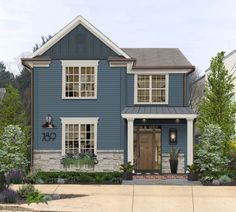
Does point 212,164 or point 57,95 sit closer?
point 212,164

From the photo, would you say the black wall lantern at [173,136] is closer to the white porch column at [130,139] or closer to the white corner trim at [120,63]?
the white porch column at [130,139]

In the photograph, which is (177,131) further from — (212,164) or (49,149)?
(49,149)

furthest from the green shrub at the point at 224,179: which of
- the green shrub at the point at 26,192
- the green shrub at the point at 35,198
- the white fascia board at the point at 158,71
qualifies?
the green shrub at the point at 26,192

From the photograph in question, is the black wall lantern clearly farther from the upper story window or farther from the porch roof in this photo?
the upper story window

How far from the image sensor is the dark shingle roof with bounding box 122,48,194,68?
25.3 m

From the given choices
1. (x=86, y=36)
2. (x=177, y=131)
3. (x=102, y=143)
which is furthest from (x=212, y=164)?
(x=86, y=36)

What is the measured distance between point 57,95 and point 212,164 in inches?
351

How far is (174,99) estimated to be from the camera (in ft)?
83.0

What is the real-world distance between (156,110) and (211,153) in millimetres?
4173

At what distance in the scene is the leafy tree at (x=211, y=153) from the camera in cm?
2109

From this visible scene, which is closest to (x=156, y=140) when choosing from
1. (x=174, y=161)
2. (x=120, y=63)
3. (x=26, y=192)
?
(x=174, y=161)

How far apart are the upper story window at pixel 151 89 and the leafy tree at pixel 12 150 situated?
6.67 metres

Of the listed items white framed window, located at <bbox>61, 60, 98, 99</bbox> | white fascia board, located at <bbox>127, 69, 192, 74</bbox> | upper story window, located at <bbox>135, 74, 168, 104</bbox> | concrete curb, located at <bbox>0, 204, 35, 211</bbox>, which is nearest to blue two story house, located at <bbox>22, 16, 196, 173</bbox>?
white framed window, located at <bbox>61, 60, 98, 99</bbox>

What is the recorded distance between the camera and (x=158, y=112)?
23.9 m
